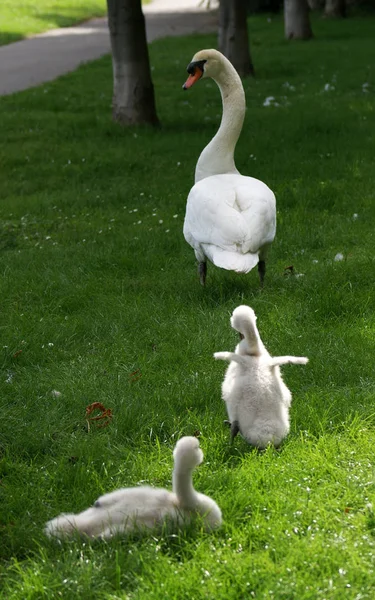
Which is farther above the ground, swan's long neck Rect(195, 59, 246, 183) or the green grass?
swan's long neck Rect(195, 59, 246, 183)

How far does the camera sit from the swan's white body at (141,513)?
3.52m

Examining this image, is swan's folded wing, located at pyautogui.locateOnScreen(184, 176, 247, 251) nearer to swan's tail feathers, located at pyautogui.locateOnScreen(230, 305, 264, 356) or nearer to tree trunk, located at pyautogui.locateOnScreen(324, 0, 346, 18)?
swan's tail feathers, located at pyautogui.locateOnScreen(230, 305, 264, 356)

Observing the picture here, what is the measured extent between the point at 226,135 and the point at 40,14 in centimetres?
2948

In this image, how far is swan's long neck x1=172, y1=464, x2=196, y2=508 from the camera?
3.45 meters

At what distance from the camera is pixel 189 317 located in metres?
6.34

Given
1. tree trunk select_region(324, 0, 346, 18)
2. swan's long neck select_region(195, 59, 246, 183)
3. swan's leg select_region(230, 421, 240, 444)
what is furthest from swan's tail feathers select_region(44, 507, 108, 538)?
tree trunk select_region(324, 0, 346, 18)

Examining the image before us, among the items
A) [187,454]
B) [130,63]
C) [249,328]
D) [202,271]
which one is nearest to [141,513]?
[187,454]

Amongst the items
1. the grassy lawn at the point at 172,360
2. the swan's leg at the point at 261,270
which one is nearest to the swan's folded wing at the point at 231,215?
the swan's leg at the point at 261,270

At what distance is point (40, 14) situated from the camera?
34.8 m

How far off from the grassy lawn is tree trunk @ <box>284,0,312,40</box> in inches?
Result: 566

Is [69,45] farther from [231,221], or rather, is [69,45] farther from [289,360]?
[289,360]

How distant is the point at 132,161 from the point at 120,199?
1581 mm

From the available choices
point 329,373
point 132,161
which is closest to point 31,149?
point 132,161

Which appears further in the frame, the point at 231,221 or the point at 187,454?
the point at 231,221
